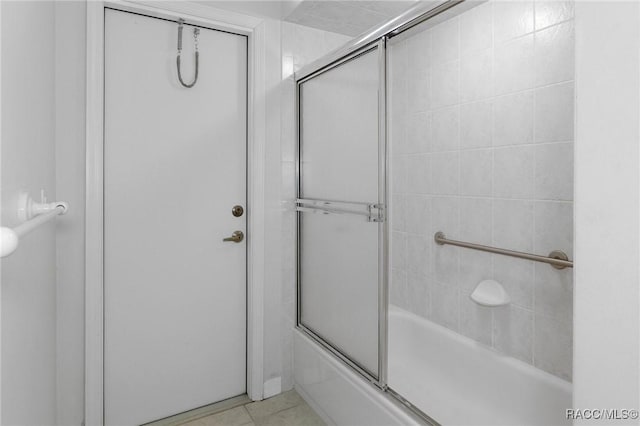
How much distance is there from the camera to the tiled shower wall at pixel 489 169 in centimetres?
160

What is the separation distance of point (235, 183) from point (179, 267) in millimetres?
534

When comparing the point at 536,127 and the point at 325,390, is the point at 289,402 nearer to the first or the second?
the point at 325,390

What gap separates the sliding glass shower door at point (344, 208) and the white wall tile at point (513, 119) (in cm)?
67

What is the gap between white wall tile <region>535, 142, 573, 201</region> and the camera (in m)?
1.54

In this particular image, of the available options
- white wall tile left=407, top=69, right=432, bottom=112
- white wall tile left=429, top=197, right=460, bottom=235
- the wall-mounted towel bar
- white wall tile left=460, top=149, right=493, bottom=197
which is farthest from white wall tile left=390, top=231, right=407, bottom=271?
the wall-mounted towel bar

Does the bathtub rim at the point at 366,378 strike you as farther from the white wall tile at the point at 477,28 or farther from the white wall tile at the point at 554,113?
the white wall tile at the point at 477,28

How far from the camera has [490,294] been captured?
1834 mm

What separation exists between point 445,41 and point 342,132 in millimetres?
883

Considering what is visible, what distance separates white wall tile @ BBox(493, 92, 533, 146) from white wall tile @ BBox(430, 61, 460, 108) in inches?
11.3

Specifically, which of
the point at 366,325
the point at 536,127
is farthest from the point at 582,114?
the point at 366,325

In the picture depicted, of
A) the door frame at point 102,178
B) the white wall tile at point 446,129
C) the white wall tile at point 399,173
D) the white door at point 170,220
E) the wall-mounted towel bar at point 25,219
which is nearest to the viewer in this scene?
the wall-mounted towel bar at point 25,219

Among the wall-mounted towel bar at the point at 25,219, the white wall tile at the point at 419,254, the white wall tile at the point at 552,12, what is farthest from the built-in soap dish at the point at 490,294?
the wall-mounted towel bar at the point at 25,219

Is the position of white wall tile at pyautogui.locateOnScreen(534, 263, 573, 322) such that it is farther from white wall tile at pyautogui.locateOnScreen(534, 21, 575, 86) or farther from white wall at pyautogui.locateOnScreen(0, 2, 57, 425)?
white wall at pyautogui.locateOnScreen(0, 2, 57, 425)

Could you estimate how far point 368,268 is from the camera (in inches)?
66.2
